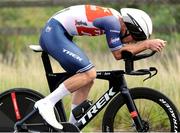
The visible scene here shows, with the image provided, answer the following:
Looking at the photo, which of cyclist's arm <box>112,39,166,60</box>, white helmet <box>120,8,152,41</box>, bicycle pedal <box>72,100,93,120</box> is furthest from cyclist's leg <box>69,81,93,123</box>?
white helmet <box>120,8,152,41</box>

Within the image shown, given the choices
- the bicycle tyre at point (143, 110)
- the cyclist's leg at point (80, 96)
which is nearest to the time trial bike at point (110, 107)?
the bicycle tyre at point (143, 110)

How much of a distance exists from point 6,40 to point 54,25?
12601 mm

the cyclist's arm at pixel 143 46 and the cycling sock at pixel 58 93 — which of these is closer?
the cyclist's arm at pixel 143 46

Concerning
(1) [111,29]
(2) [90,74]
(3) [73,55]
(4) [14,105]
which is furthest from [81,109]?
(1) [111,29]

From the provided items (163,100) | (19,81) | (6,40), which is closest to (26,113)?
(163,100)

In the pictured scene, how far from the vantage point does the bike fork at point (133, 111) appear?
7.12 metres

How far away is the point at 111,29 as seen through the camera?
700 centimetres

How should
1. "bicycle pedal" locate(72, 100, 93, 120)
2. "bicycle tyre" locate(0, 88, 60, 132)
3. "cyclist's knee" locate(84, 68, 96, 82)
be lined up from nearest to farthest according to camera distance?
"cyclist's knee" locate(84, 68, 96, 82) → "bicycle pedal" locate(72, 100, 93, 120) → "bicycle tyre" locate(0, 88, 60, 132)

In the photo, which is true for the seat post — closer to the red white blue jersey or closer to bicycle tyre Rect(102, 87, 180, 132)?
the red white blue jersey

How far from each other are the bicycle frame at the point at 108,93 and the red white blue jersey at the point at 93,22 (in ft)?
0.92

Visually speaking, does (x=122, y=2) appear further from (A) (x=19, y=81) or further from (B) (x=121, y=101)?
(B) (x=121, y=101)

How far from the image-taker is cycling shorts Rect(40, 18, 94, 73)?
7051 millimetres

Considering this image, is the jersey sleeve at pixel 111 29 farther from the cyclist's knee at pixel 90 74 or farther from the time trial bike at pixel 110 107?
the cyclist's knee at pixel 90 74

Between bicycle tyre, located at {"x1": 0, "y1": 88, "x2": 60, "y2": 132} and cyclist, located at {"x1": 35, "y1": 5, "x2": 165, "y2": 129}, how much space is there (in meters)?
0.32
